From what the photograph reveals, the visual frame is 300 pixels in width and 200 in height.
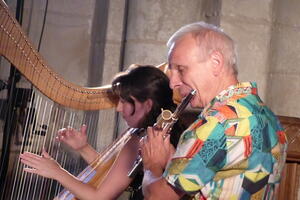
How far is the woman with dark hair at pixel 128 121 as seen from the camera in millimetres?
2449

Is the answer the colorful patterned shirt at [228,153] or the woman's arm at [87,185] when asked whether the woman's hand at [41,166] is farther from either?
the colorful patterned shirt at [228,153]

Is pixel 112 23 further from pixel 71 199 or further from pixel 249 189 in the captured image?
pixel 249 189

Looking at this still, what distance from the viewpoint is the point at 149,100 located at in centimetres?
263

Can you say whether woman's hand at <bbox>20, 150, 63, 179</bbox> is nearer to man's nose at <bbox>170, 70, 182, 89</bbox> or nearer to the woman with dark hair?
the woman with dark hair

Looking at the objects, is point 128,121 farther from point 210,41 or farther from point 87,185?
point 210,41

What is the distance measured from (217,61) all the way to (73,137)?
1.43m

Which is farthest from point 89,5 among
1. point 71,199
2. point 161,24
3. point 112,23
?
point 71,199

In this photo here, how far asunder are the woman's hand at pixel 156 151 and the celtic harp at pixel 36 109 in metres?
0.71

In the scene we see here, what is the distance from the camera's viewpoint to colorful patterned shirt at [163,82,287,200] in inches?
63.3

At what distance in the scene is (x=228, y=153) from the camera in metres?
1.62

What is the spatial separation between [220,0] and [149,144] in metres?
2.09

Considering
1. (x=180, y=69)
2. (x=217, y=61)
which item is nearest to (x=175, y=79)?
(x=180, y=69)

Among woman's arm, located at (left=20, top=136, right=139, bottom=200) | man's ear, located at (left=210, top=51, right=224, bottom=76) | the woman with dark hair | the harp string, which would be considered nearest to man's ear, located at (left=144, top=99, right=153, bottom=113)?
the woman with dark hair

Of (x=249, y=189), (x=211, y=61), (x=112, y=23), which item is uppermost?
(x=112, y=23)
